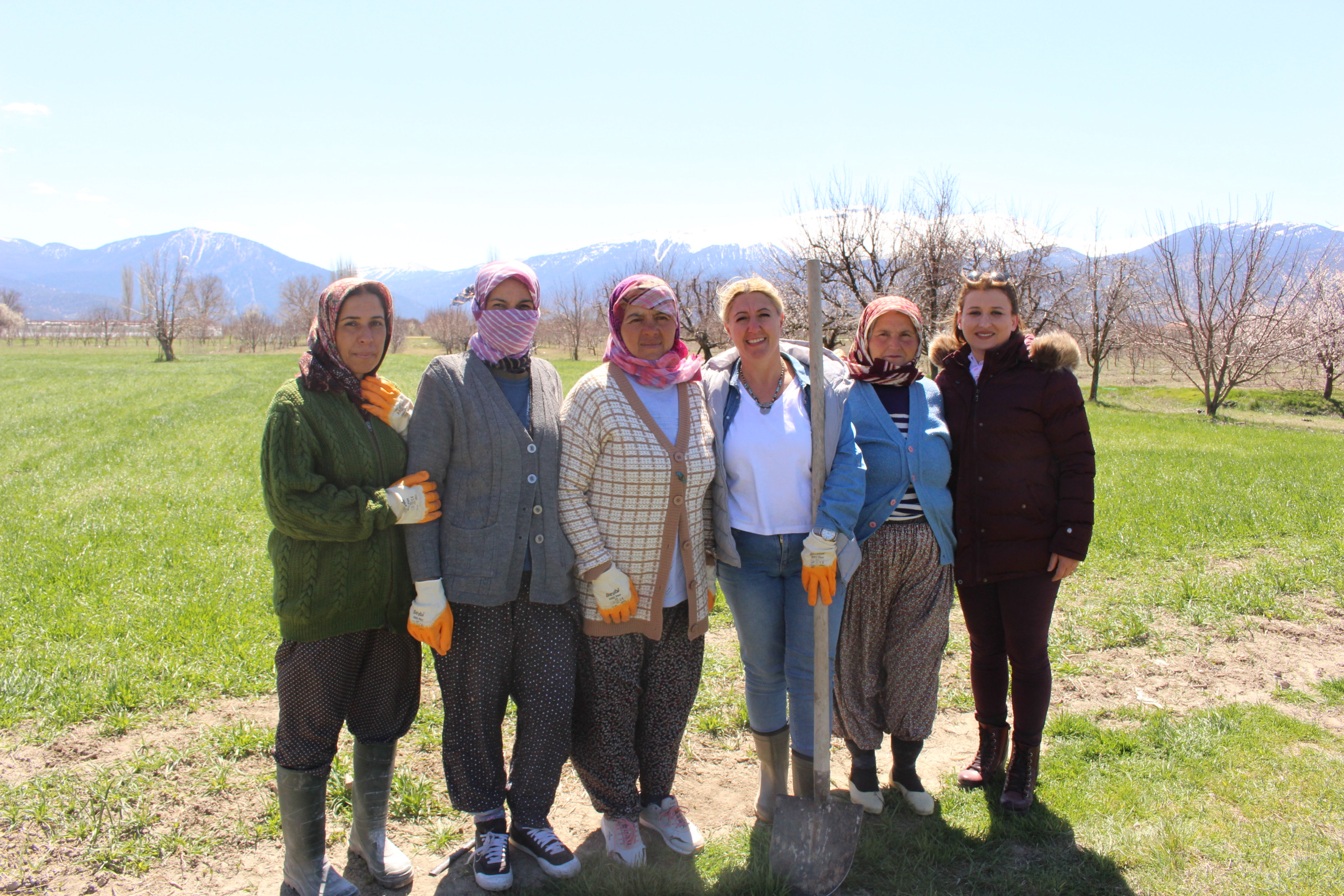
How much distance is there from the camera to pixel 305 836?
8.36 ft

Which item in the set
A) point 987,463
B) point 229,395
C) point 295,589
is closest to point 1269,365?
point 987,463

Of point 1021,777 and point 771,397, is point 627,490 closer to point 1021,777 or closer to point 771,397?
point 771,397

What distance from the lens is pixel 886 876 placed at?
2.72 m

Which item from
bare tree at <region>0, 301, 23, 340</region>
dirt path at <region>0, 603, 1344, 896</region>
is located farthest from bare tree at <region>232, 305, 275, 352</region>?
dirt path at <region>0, 603, 1344, 896</region>

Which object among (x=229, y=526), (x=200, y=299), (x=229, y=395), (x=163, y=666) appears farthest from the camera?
(x=200, y=299)

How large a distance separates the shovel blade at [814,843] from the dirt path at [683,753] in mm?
455

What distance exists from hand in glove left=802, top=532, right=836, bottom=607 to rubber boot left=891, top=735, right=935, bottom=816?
902 millimetres

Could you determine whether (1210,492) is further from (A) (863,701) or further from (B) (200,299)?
(B) (200,299)

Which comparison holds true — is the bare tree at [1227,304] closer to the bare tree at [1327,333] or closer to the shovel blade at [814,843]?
the bare tree at [1327,333]

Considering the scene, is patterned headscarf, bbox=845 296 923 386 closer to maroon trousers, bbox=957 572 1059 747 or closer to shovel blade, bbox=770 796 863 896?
maroon trousers, bbox=957 572 1059 747

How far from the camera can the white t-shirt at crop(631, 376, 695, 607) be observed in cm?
272

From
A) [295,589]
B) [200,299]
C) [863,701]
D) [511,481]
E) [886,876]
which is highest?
[200,299]

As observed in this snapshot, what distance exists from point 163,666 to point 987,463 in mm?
4564

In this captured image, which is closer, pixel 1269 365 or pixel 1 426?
pixel 1 426
